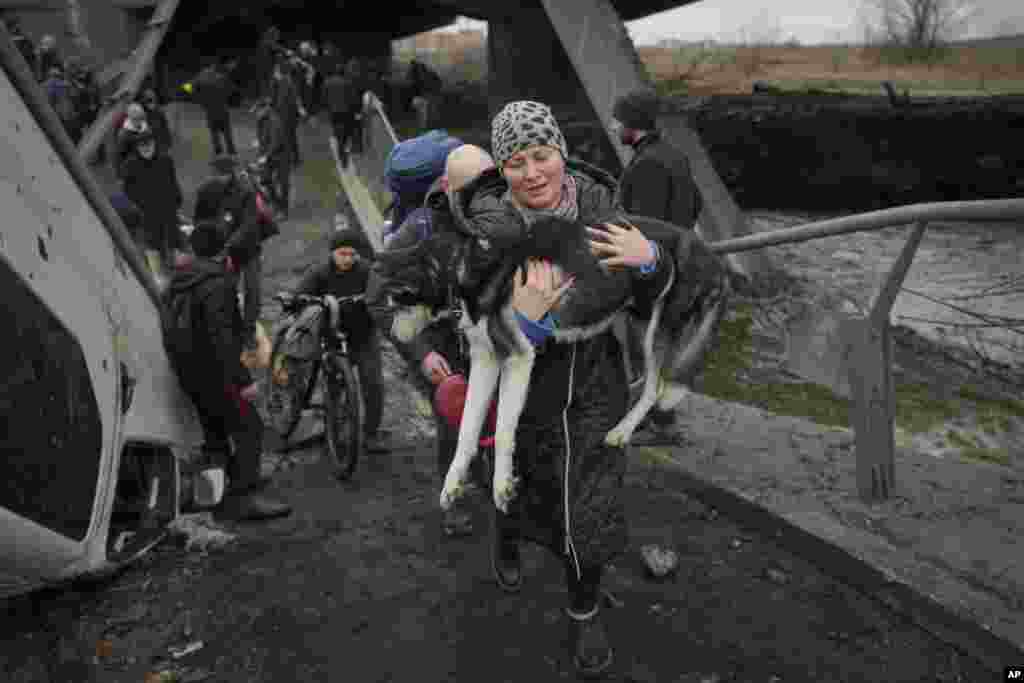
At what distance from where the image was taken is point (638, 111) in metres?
4.49

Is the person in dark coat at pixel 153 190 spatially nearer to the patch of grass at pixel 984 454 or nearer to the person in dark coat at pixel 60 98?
the person in dark coat at pixel 60 98

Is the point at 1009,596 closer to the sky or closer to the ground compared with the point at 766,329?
closer to the sky

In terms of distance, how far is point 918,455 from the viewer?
155 inches

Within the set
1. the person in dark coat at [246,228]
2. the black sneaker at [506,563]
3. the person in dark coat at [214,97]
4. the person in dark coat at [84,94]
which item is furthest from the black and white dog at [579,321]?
the person in dark coat at [84,94]

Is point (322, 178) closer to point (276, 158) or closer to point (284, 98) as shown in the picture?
point (284, 98)

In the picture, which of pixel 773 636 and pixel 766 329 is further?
pixel 766 329

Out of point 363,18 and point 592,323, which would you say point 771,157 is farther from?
point 363,18

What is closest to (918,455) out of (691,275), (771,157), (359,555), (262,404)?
(691,275)

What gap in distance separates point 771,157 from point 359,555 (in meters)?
12.2

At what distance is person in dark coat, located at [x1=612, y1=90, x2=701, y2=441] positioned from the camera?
4.49 m

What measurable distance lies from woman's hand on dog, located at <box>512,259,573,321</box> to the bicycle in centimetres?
266

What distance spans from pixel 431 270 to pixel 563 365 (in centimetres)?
56

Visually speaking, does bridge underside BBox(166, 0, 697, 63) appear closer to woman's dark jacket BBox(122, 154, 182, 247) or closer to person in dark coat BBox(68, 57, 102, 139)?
person in dark coat BBox(68, 57, 102, 139)

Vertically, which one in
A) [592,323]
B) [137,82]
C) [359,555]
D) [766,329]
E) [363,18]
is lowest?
[766,329]
